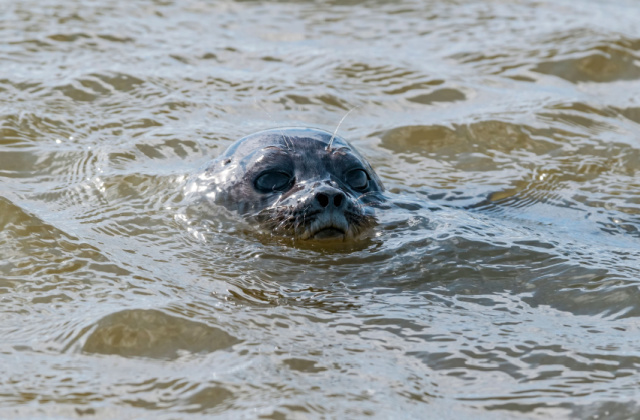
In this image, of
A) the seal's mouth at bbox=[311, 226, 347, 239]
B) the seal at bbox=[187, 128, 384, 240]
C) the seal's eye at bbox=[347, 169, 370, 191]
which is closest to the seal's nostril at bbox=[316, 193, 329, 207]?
the seal at bbox=[187, 128, 384, 240]

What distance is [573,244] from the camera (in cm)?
501

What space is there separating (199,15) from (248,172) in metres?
4.21

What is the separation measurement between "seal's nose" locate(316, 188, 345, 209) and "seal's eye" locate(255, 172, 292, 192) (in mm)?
504

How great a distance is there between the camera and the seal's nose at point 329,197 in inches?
188

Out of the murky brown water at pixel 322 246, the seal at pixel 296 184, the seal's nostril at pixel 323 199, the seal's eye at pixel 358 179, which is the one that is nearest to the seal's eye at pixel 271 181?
the seal at pixel 296 184

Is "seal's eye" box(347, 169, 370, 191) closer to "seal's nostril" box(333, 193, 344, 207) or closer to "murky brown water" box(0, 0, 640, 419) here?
"murky brown water" box(0, 0, 640, 419)

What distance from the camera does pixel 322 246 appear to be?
4.97 meters

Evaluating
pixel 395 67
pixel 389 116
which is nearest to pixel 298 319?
pixel 389 116

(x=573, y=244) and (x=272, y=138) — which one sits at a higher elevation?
(x=272, y=138)

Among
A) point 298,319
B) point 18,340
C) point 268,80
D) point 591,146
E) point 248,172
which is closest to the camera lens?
point 18,340

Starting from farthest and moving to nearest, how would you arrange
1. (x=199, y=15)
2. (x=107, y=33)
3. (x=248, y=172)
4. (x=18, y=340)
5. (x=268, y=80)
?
1. (x=199, y=15)
2. (x=107, y=33)
3. (x=268, y=80)
4. (x=248, y=172)
5. (x=18, y=340)

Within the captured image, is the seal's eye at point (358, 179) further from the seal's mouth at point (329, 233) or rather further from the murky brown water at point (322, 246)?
the seal's mouth at point (329, 233)

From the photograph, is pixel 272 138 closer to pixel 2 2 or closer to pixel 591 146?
pixel 591 146

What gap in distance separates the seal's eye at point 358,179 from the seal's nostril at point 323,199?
0.65m
